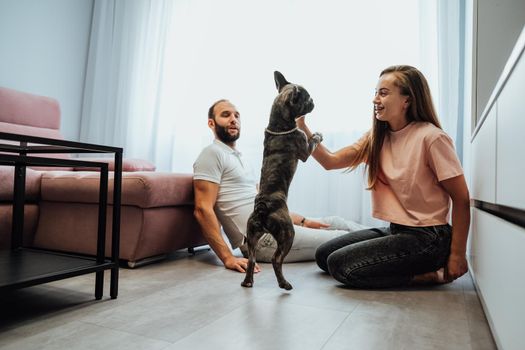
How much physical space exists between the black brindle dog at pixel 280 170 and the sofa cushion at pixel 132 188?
2.01 feet

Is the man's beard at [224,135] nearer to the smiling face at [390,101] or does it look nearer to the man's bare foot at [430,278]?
the smiling face at [390,101]

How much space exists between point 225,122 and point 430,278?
1.15 m

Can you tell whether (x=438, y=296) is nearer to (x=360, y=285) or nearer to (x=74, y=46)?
(x=360, y=285)

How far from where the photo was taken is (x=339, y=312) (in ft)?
3.64

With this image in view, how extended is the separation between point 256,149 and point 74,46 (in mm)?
2036

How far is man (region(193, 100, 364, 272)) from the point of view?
1.75 m

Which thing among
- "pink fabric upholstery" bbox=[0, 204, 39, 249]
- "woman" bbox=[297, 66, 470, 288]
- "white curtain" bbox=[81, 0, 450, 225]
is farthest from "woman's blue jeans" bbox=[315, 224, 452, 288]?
"pink fabric upholstery" bbox=[0, 204, 39, 249]

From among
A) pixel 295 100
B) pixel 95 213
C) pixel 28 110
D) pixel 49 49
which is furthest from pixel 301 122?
pixel 49 49

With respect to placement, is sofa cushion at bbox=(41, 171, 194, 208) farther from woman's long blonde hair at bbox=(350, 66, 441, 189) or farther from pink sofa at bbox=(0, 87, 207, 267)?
woman's long blonde hair at bbox=(350, 66, 441, 189)

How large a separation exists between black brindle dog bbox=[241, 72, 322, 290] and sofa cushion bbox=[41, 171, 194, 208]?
2.01ft

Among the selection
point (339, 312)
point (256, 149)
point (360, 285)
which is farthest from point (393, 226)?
point (256, 149)

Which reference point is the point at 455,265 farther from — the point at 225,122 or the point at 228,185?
the point at 225,122

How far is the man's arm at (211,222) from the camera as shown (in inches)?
65.9

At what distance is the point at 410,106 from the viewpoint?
4.76 feet
